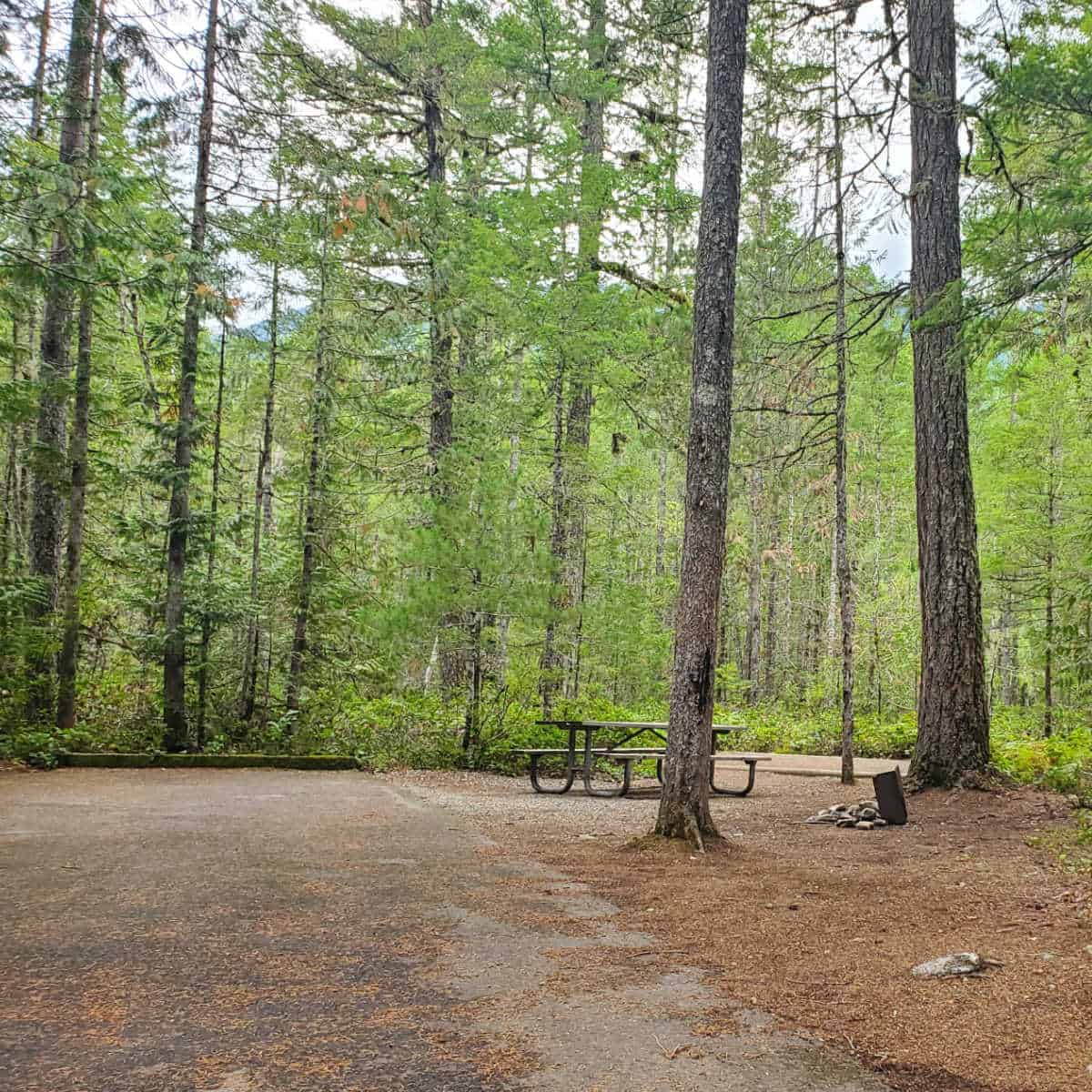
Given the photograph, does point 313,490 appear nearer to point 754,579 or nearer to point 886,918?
point 886,918

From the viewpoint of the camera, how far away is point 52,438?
12820mm

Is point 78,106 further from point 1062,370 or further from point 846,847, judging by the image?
point 1062,370

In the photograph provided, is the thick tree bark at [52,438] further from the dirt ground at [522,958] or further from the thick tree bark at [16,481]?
the dirt ground at [522,958]

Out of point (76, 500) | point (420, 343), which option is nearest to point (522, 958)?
point (76, 500)

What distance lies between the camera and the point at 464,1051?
9.86 ft

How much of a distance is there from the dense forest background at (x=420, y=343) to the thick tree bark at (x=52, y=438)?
0.22 feet

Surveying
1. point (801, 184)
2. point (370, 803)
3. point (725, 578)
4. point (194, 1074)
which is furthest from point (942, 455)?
point (725, 578)

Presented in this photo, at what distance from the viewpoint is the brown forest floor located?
3115 mm

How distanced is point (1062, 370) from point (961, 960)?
14.5m

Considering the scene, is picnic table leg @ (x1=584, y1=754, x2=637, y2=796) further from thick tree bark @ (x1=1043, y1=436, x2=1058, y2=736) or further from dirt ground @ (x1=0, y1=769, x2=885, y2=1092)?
thick tree bark @ (x1=1043, y1=436, x2=1058, y2=736)

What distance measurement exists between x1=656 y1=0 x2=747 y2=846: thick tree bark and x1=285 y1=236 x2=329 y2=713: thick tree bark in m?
7.77

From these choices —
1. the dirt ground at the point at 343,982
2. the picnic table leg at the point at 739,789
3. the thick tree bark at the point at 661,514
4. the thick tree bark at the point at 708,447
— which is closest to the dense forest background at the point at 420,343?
the thick tree bark at the point at 708,447

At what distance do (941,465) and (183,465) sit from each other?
389 inches

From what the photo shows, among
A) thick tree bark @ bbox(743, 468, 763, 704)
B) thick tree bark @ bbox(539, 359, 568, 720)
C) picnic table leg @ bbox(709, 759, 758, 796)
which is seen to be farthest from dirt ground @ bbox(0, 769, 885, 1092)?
thick tree bark @ bbox(743, 468, 763, 704)
